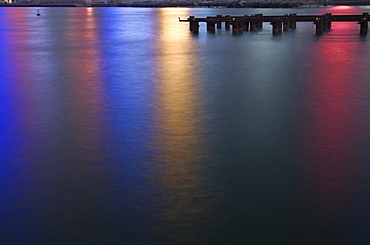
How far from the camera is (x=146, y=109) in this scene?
43.1 ft

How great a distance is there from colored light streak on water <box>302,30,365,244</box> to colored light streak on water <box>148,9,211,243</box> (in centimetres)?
174

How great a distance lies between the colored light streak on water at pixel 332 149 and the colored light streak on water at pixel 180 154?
5.71ft

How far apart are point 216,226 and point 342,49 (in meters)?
23.1

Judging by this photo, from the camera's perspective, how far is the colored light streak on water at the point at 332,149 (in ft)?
21.9

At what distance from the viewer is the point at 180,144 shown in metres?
9.90

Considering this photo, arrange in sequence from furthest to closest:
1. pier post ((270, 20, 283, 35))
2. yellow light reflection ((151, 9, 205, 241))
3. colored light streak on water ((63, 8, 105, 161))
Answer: pier post ((270, 20, 283, 35)) < colored light streak on water ((63, 8, 105, 161)) < yellow light reflection ((151, 9, 205, 241))

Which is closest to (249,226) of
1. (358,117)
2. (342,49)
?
(358,117)

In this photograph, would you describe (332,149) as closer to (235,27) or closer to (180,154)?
(180,154)

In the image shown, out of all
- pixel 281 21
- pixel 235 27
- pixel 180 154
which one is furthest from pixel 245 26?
pixel 180 154

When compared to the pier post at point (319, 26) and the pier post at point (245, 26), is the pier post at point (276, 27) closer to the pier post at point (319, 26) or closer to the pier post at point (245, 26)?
the pier post at point (319, 26)

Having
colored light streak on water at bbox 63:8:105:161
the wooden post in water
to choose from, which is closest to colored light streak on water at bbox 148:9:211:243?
colored light streak on water at bbox 63:8:105:161

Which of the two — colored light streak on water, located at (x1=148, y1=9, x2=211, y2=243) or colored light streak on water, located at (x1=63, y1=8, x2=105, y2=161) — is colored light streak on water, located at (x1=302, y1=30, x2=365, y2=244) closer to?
colored light streak on water, located at (x1=148, y1=9, x2=211, y2=243)

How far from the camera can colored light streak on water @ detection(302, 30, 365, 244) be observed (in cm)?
667

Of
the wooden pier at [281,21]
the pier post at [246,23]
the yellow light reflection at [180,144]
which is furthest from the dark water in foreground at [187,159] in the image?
the pier post at [246,23]
